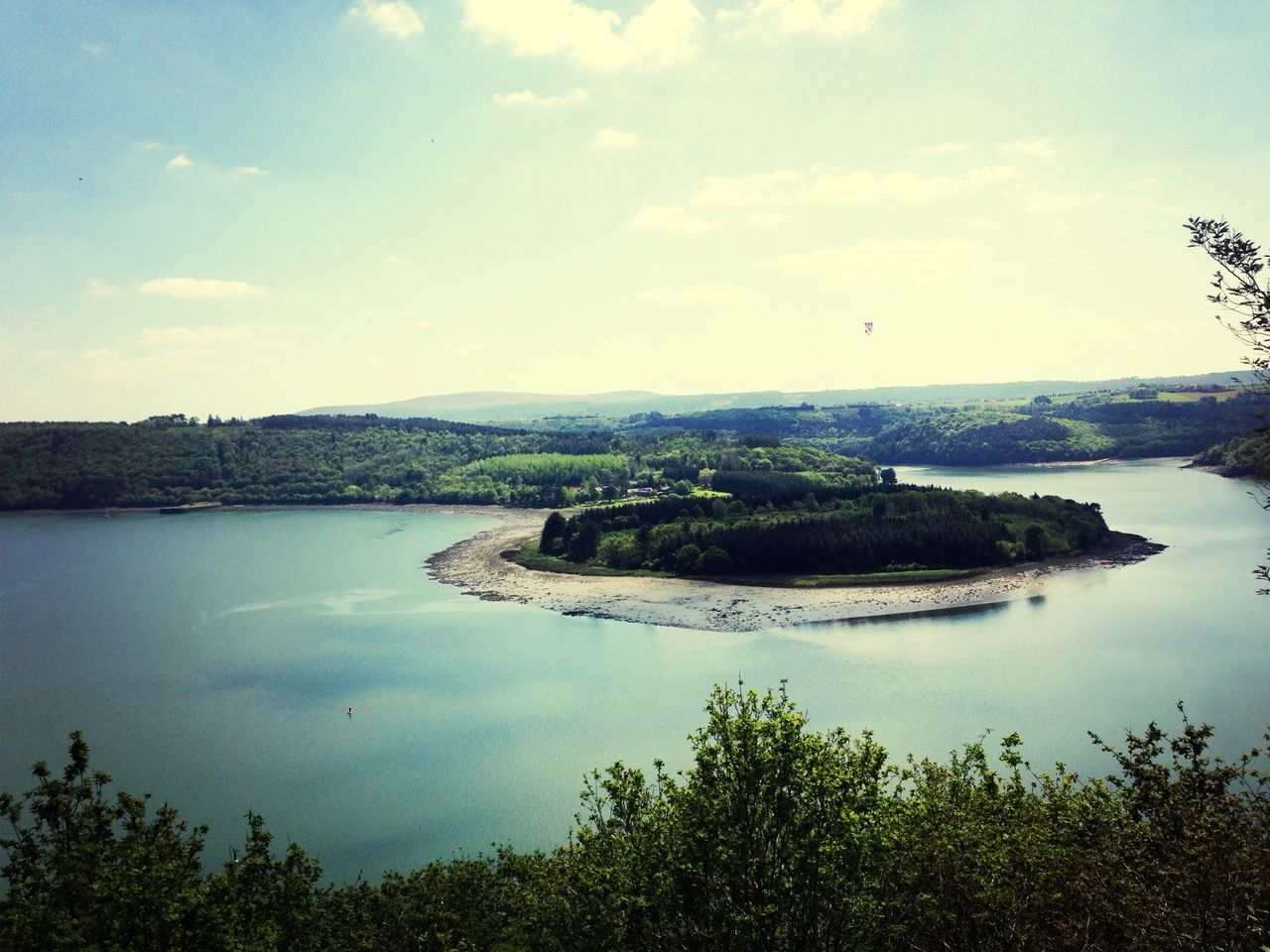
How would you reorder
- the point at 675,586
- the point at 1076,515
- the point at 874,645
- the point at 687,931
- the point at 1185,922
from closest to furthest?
the point at 1185,922 < the point at 687,931 < the point at 874,645 < the point at 675,586 < the point at 1076,515

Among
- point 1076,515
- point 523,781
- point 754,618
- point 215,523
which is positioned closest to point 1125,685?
point 754,618

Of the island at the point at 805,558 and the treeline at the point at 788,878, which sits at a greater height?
the treeline at the point at 788,878

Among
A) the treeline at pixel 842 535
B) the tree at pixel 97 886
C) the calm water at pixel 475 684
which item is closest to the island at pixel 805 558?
the treeline at pixel 842 535

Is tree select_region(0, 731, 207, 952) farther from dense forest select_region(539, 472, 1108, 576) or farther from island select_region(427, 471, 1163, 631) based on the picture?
dense forest select_region(539, 472, 1108, 576)

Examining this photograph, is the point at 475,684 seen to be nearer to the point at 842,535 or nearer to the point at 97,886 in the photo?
the point at 97,886

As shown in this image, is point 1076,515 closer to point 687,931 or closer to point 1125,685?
point 1125,685

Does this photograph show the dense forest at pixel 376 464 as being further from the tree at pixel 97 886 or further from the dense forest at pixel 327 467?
the tree at pixel 97 886

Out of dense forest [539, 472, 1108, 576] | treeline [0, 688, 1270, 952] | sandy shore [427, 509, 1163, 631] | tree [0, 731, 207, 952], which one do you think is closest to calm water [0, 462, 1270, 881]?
sandy shore [427, 509, 1163, 631]
